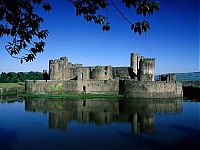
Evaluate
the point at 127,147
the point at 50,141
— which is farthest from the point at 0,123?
the point at 127,147

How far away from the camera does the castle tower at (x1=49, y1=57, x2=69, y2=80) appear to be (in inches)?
1738

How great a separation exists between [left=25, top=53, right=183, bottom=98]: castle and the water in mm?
9790

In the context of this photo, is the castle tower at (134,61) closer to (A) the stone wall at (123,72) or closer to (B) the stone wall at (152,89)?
(A) the stone wall at (123,72)

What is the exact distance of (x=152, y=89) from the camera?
38.3 meters

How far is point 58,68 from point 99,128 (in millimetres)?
26397

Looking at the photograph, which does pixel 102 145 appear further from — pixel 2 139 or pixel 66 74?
pixel 66 74

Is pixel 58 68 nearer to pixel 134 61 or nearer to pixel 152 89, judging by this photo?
pixel 134 61

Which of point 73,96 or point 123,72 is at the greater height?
point 123,72

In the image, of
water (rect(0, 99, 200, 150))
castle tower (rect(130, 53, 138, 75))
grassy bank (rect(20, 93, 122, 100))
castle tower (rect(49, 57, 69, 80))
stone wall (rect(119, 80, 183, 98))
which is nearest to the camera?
water (rect(0, 99, 200, 150))

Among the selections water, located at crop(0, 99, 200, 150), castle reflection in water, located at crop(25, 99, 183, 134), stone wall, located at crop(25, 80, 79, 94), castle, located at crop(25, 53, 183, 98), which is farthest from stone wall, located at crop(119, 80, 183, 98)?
water, located at crop(0, 99, 200, 150)

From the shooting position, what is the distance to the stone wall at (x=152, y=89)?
3831 cm

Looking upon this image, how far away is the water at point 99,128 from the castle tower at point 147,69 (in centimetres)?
1319

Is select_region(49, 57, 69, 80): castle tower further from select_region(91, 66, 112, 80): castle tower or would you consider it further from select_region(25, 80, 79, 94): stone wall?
select_region(91, 66, 112, 80): castle tower

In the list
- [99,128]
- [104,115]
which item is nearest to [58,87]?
[104,115]
